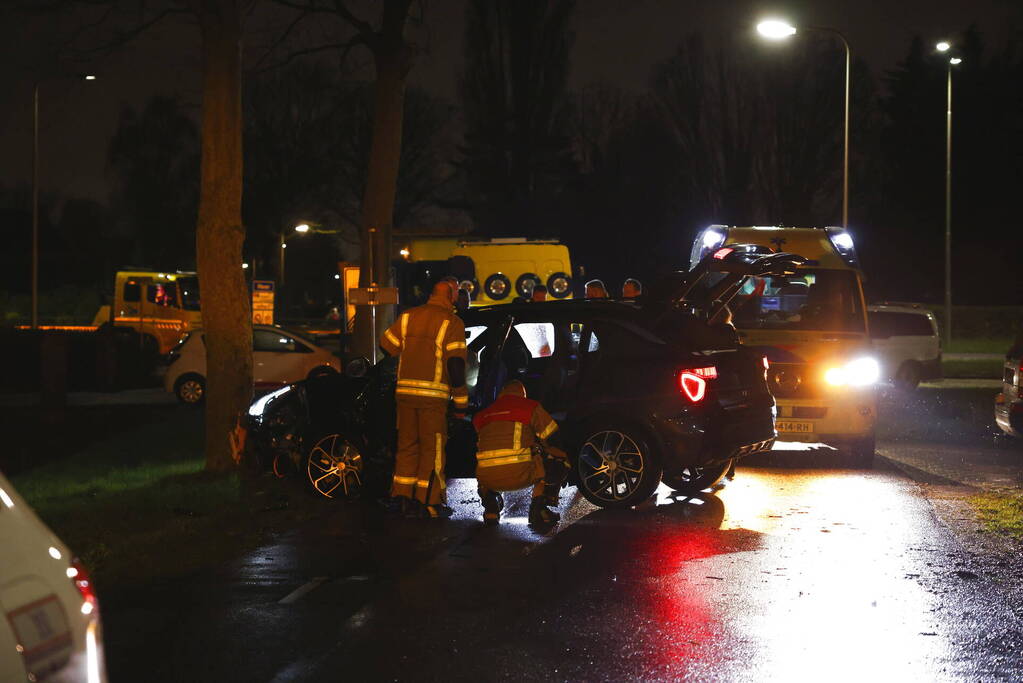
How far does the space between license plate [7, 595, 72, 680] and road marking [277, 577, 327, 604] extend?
4453 millimetres

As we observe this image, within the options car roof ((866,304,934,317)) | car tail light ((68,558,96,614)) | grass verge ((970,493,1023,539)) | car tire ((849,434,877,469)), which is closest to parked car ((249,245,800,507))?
grass verge ((970,493,1023,539))

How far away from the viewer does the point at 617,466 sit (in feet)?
35.2

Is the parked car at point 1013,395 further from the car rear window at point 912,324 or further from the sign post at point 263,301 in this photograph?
the sign post at point 263,301

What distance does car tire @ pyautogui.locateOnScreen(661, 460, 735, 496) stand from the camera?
11516mm

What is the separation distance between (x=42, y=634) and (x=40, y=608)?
0.06 m

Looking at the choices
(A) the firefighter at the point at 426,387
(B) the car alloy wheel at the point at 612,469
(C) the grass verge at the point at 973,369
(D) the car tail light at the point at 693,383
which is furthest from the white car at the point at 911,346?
(A) the firefighter at the point at 426,387

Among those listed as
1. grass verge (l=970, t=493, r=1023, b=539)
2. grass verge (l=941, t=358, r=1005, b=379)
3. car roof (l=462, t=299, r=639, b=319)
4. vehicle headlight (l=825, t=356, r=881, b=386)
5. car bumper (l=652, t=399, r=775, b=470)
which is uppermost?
car roof (l=462, t=299, r=639, b=319)

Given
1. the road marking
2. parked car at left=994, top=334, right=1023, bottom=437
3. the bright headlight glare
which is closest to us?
the road marking

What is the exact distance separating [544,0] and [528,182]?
7.07 meters

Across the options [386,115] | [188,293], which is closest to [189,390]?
[386,115]

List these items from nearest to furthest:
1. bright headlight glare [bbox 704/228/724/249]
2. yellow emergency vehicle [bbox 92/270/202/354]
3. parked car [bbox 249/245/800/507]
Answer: parked car [bbox 249/245/800/507]
bright headlight glare [bbox 704/228/724/249]
yellow emergency vehicle [bbox 92/270/202/354]

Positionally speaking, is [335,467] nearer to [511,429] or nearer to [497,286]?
[511,429]

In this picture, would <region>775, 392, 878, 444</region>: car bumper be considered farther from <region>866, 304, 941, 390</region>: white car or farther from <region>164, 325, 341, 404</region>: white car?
<region>866, 304, 941, 390</region>: white car

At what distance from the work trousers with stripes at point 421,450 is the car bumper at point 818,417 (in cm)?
433
